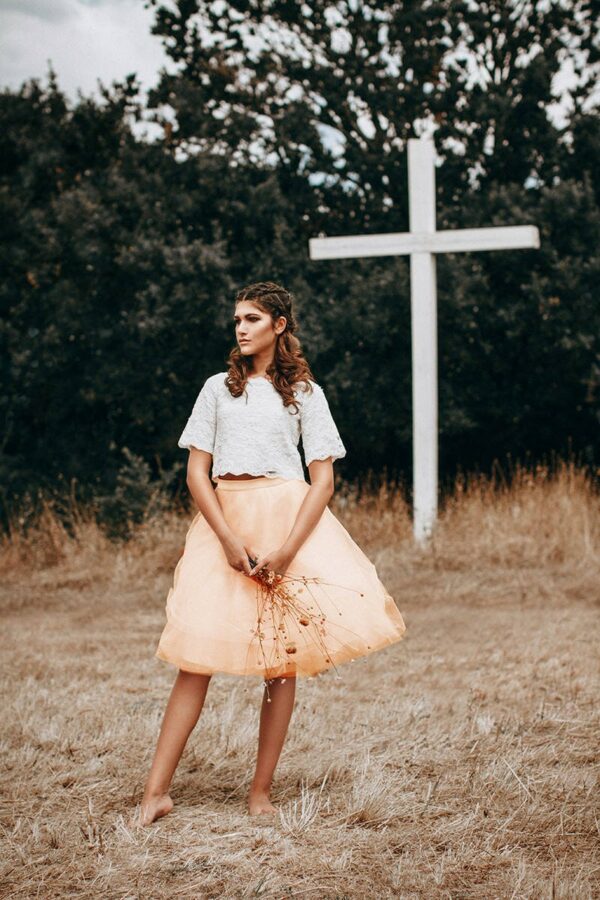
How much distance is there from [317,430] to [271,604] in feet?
1.96

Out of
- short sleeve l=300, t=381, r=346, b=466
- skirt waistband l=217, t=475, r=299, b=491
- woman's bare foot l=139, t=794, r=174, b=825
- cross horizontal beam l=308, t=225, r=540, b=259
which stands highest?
cross horizontal beam l=308, t=225, r=540, b=259

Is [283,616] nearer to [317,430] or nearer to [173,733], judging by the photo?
[173,733]

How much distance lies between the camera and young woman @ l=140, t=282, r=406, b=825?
10.0 feet

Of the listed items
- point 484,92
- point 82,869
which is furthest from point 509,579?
point 484,92

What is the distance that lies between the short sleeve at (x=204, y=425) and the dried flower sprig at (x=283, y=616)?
17.6 inches

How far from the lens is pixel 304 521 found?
10.2 feet

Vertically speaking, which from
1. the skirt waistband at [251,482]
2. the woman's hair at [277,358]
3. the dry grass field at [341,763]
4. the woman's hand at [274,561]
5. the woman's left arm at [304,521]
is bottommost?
the dry grass field at [341,763]

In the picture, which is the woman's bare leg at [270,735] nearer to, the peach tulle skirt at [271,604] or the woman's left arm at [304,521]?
the peach tulle skirt at [271,604]

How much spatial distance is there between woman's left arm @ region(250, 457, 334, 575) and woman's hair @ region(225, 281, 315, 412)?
268 millimetres

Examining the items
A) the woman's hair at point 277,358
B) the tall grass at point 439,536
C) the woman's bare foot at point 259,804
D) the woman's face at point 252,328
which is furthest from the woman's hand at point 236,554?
the tall grass at point 439,536

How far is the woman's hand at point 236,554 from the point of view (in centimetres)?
304

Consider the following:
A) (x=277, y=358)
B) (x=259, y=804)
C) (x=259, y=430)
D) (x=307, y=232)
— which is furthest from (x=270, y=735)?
(x=307, y=232)

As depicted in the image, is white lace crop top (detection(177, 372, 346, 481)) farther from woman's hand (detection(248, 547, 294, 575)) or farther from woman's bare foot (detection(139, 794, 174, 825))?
woman's bare foot (detection(139, 794, 174, 825))

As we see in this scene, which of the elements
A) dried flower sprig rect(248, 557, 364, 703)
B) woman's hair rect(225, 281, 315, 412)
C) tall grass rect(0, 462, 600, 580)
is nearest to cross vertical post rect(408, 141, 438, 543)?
tall grass rect(0, 462, 600, 580)
